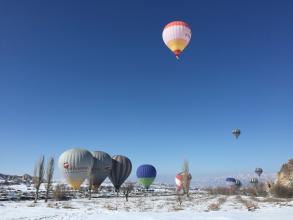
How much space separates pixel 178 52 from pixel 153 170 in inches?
2609

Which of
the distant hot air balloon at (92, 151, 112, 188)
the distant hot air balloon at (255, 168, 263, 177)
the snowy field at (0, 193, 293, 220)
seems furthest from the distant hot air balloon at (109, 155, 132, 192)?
the snowy field at (0, 193, 293, 220)

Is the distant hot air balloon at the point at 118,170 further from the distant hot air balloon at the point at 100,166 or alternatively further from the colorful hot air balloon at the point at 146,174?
the colorful hot air balloon at the point at 146,174

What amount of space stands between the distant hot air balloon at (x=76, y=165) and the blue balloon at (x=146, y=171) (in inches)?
1055

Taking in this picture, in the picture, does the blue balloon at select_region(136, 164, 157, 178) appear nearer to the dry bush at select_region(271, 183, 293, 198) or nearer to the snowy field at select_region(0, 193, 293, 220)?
the dry bush at select_region(271, 183, 293, 198)

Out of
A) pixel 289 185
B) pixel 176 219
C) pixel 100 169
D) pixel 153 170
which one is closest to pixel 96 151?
pixel 100 169

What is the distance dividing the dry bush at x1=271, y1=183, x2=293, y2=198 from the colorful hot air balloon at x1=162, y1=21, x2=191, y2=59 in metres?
38.2

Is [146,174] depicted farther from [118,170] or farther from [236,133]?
[236,133]

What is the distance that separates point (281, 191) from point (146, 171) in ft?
152

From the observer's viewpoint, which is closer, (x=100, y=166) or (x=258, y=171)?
(x=100, y=166)

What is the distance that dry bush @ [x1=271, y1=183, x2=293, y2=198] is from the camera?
210ft

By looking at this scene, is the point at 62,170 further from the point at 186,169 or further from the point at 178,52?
the point at 178,52

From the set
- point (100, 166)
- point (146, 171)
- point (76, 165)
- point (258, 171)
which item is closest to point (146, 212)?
point (76, 165)

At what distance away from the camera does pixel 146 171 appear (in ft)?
340

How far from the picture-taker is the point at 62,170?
80.9 metres
